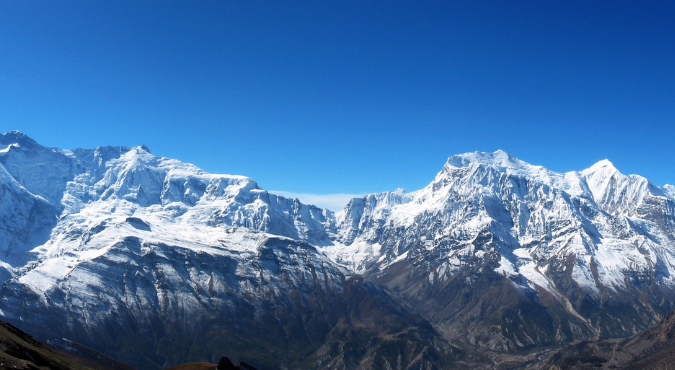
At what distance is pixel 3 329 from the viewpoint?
119 m

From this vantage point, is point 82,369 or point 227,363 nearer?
point 227,363

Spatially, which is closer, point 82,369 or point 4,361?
point 4,361

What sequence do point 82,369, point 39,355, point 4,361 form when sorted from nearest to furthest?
point 4,361 < point 39,355 < point 82,369

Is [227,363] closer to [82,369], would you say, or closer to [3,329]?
[82,369]

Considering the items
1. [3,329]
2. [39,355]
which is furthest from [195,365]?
[3,329]

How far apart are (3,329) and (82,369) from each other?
20.4 m

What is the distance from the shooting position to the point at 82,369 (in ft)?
424

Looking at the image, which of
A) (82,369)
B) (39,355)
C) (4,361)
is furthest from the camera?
(82,369)

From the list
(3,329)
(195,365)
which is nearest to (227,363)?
(195,365)

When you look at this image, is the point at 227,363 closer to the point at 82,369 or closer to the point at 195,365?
the point at 195,365

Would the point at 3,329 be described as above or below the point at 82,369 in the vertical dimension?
above

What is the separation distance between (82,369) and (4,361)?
3849 centimetres

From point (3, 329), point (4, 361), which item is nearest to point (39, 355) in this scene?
point (3, 329)

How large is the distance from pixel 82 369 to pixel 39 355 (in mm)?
18210
